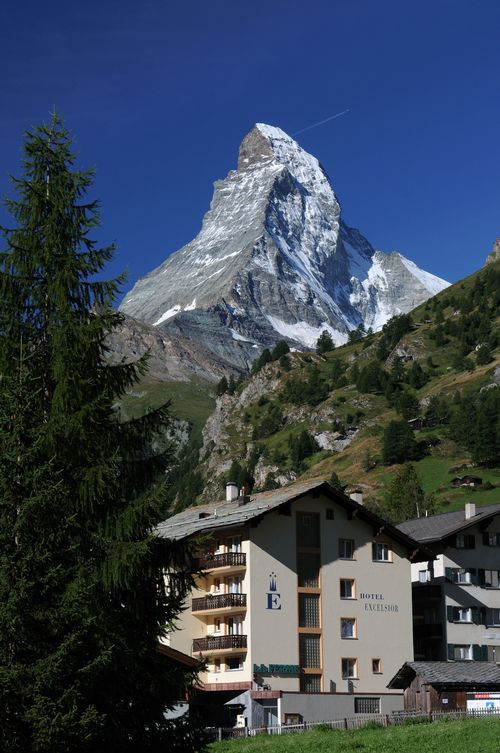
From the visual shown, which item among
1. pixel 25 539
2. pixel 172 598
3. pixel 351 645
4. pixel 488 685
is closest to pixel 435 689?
pixel 488 685

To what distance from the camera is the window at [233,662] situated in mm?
65688

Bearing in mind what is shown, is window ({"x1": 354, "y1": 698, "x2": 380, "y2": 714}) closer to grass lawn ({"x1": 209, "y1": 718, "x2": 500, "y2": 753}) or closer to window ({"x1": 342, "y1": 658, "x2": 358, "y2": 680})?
window ({"x1": 342, "y1": 658, "x2": 358, "y2": 680})

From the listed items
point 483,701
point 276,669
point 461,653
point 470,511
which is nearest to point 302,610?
point 276,669

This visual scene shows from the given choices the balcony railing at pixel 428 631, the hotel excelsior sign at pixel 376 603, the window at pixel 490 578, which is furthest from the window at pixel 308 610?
the window at pixel 490 578

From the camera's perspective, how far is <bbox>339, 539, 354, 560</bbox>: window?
70.4 meters

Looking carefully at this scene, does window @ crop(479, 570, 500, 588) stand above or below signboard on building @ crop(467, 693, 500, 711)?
above

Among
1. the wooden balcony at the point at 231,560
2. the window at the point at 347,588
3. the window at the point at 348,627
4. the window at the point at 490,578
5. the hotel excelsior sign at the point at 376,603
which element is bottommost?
the window at the point at 348,627

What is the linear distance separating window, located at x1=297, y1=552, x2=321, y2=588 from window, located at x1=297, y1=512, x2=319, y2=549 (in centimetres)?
63

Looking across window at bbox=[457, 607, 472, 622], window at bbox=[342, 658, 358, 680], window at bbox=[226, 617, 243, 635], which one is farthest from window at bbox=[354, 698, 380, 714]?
window at bbox=[457, 607, 472, 622]

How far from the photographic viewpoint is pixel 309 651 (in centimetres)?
6706

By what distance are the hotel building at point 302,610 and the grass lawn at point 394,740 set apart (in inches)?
542

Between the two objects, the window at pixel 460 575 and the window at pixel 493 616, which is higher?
the window at pixel 460 575

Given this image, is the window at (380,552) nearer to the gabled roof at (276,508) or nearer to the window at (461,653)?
the gabled roof at (276,508)

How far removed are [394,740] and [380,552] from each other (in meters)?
28.3
